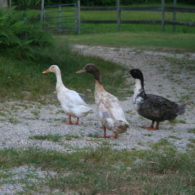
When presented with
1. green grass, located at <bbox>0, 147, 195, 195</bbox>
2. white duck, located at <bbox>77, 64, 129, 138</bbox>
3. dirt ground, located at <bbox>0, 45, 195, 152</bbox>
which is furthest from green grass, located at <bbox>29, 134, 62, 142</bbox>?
green grass, located at <bbox>0, 147, 195, 195</bbox>

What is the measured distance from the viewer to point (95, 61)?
1739 centimetres

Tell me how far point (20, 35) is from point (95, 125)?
687 centimetres

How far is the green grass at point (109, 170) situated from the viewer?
5629mm

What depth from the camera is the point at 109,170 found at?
20.9 ft

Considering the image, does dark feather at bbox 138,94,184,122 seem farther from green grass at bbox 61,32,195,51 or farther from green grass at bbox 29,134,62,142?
green grass at bbox 61,32,195,51

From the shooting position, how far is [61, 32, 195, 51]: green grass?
75.9 feet

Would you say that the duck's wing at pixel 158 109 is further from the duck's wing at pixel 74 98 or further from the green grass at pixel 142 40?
the green grass at pixel 142 40

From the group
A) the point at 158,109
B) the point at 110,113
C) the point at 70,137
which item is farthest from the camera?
the point at 158,109

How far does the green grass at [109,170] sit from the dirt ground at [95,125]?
2.04 feet

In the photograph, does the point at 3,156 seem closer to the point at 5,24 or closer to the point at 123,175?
the point at 123,175

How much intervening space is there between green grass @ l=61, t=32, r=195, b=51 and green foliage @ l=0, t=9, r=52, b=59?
5965 mm

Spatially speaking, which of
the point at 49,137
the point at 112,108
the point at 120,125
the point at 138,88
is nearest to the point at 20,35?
the point at 138,88

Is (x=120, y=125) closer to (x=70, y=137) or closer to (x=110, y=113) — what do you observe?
(x=110, y=113)

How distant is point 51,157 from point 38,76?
726 centimetres
